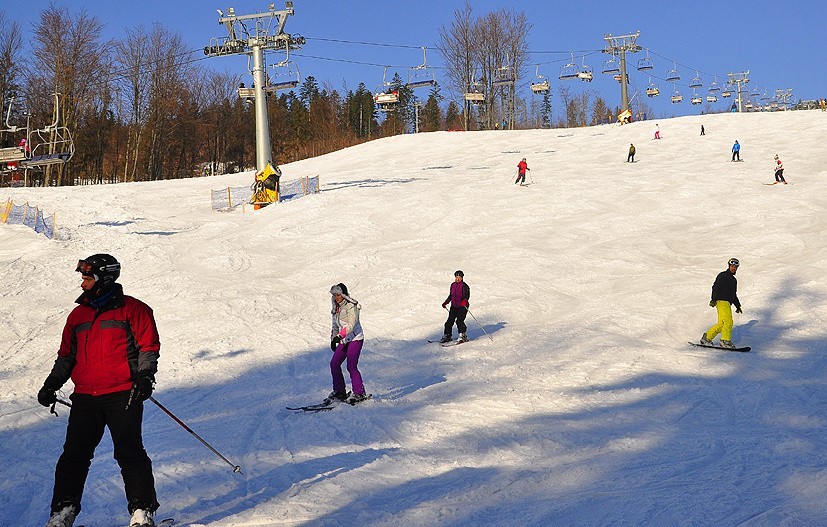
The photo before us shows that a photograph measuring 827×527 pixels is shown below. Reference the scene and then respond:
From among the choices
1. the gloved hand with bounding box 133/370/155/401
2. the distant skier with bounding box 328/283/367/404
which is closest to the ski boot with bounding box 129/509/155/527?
the gloved hand with bounding box 133/370/155/401

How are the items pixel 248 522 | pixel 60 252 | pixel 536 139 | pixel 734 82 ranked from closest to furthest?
1. pixel 248 522
2. pixel 60 252
3. pixel 536 139
4. pixel 734 82

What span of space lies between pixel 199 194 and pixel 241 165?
4756 centimetres

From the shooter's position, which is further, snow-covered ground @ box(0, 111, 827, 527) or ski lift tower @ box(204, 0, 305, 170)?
ski lift tower @ box(204, 0, 305, 170)

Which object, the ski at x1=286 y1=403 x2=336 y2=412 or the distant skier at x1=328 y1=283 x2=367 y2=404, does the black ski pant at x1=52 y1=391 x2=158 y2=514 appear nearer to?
the ski at x1=286 y1=403 x2=336 y2=412

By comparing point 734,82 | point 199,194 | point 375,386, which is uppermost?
point 734,82

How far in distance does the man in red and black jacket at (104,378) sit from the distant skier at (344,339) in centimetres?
403

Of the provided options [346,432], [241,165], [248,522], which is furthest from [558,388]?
[241,165]

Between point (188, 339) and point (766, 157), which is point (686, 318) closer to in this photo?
point (188, 339)

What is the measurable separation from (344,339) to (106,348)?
14.0ft

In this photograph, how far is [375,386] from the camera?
998 centimetres

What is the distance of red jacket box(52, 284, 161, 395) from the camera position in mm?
4516

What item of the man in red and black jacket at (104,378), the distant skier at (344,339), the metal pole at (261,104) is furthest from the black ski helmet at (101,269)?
the metal pole at (261,104)

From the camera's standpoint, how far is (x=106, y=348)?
452cm

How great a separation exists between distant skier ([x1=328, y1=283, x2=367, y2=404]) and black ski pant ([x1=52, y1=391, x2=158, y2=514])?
4.01 m
